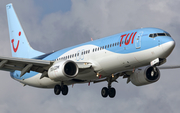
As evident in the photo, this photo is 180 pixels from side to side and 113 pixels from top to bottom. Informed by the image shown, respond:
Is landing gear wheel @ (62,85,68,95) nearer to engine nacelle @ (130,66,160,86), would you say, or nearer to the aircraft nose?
engine nacelle @ (130,66,160,86)

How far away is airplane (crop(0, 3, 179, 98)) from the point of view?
32.8m

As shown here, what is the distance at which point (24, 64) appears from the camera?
126 ft

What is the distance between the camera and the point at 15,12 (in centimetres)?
5347

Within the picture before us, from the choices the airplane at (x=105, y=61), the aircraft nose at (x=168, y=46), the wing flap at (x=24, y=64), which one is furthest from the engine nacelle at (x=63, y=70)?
the aircraft nose at (x=168, y=46)

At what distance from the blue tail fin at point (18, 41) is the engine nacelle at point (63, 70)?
11.5m

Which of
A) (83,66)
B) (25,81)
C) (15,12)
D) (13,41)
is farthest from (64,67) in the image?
(15,12)

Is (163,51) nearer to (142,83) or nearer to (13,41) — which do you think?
(142,83)

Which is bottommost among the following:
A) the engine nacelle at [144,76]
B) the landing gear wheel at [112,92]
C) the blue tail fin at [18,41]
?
the landing gear wheel at [112,92]

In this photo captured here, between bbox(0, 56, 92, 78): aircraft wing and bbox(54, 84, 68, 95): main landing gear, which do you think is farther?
bbox(54, 84, 68, 95): main landing gear

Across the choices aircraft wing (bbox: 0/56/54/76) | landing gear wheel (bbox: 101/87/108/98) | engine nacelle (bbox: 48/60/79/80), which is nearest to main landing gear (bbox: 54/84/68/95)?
aircraft wing (bbox: 0/56/54/76)

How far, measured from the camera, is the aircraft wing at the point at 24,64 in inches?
1442

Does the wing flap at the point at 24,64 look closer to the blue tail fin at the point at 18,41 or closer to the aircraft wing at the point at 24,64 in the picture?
the aircraft wing at the point at 24,64

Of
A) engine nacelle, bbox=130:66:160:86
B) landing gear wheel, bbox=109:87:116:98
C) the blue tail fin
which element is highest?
the blue tail fin

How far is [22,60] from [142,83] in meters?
13.0
